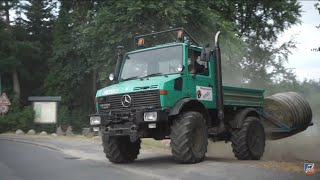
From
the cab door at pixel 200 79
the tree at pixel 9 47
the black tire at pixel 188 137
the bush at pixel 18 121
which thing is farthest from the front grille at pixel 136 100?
the tree at pixel 9 47

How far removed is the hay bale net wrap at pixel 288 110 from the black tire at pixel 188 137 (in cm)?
556

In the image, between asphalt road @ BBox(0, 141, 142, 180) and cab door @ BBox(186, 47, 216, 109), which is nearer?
asphalt road @ BBox(0, 141, 142, 180)

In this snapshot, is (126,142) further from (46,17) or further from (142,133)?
(46,17)

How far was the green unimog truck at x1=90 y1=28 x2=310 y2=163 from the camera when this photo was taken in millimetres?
11727

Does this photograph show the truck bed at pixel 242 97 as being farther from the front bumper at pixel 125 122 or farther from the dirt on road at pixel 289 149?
the front bumper at pixel 125 122

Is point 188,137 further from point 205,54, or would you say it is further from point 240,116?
point 240,116

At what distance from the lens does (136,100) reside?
12000 millimetres

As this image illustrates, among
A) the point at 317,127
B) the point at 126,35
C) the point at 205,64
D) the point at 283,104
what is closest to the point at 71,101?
the point at 126,35

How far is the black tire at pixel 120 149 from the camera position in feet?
43.0

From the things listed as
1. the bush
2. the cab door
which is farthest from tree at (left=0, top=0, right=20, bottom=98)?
Result: the cab door

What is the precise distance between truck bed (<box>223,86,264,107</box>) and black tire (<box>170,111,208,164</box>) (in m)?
1.79

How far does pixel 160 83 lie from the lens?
11711mm

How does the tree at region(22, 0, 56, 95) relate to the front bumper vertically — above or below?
above

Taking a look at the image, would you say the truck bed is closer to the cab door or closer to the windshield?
the cab door
